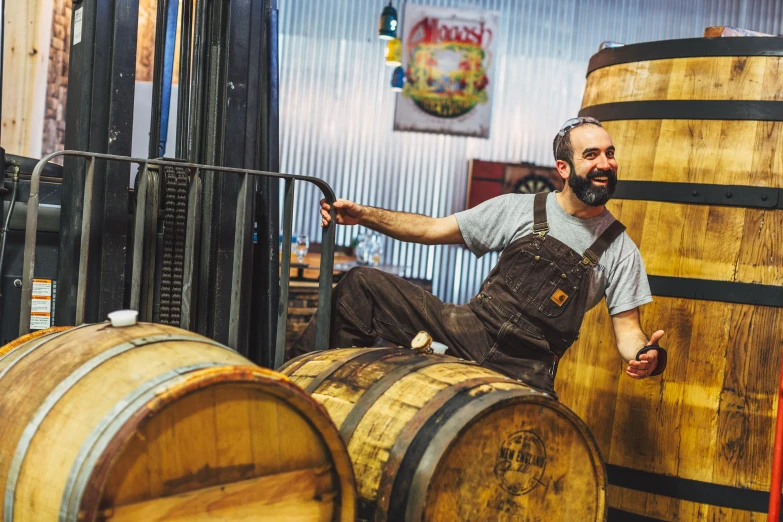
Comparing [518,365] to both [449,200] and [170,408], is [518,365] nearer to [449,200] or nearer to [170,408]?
[170,408]

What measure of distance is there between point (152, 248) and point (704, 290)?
84.2 inches

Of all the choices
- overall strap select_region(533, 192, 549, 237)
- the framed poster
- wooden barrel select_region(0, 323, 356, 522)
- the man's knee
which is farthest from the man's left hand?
the framed poster

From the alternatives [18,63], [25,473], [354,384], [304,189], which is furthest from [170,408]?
[304,189]

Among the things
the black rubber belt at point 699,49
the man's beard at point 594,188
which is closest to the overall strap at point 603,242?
the man's beard at point 594,188

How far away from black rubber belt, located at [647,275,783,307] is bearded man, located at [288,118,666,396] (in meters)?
0.14

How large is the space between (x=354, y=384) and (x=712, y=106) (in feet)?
6.23

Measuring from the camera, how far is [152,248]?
3066 millimetres

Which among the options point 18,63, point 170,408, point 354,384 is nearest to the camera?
point 170,408

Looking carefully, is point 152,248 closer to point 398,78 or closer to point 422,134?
point 398,78

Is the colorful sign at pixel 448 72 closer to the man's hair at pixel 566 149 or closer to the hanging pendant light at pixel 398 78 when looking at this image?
the hanging pendant light at pixel 398 78

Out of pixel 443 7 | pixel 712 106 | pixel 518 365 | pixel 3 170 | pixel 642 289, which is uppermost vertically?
pixel 443 7

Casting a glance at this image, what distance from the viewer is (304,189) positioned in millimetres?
10375

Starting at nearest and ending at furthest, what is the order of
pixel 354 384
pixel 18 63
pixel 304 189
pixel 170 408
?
1. pixel 170 408
2. pixel 354 384
3. pixel 18 63
4. pixel 304 189

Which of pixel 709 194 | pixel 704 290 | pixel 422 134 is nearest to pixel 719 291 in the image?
pixel 704 290
